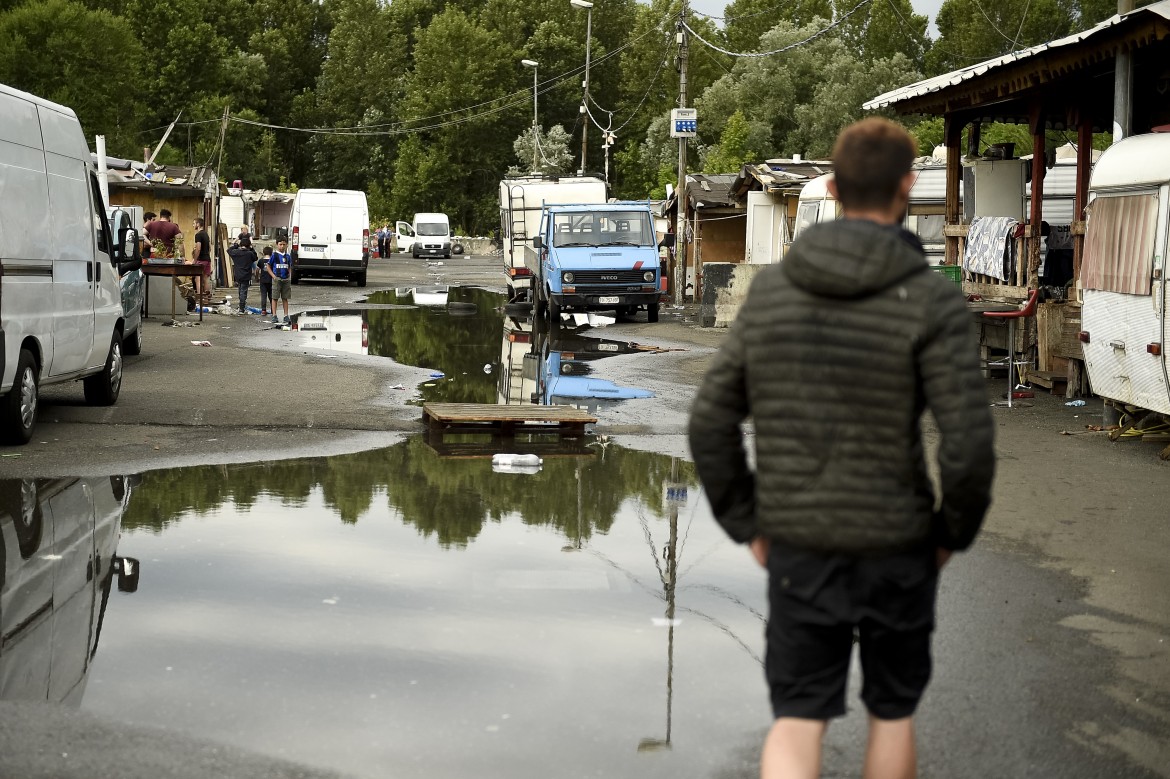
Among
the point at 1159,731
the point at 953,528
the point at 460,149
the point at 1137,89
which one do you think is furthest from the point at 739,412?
the point at 460,149

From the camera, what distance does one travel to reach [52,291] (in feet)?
40.6

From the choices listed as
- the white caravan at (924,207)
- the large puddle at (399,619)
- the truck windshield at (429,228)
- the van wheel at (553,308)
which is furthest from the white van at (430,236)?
the large puddle at (399,619)

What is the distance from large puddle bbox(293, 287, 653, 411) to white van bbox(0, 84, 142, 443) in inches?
127

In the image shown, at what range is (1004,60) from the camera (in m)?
17.6

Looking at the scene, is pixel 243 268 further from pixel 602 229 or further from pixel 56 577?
pixel 56 577

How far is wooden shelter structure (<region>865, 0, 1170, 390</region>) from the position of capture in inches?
618

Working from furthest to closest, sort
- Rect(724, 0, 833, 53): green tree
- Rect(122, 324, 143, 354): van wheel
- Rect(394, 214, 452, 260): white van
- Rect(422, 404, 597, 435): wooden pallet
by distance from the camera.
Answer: Rect(724, 0, 833, 53): green tree → Rect(394, 214, 452, 260): white van → Rect(122, 324, 143, 354): van wheel → Rect(422, 404, 597, 435): wooden pallet

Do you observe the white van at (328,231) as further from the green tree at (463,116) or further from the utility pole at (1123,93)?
the green tree at (463,116)

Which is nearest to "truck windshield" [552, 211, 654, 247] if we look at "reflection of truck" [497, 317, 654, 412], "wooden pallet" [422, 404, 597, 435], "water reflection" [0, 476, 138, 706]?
"reflection of truck" [497, 317, 654, 412]

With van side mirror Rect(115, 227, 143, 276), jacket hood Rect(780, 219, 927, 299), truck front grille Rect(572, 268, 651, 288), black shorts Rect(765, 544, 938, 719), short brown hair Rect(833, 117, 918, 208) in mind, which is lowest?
truck front grille Rect(572, 268, 651, 288)

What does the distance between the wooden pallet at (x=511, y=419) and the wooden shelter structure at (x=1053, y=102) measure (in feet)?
19.3

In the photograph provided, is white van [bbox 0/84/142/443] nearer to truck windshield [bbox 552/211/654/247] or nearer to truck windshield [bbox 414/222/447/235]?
truck windshield [bbox 552/211/654/247]

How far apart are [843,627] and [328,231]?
40.5 metres

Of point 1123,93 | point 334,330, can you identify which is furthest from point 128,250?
point 334,330
